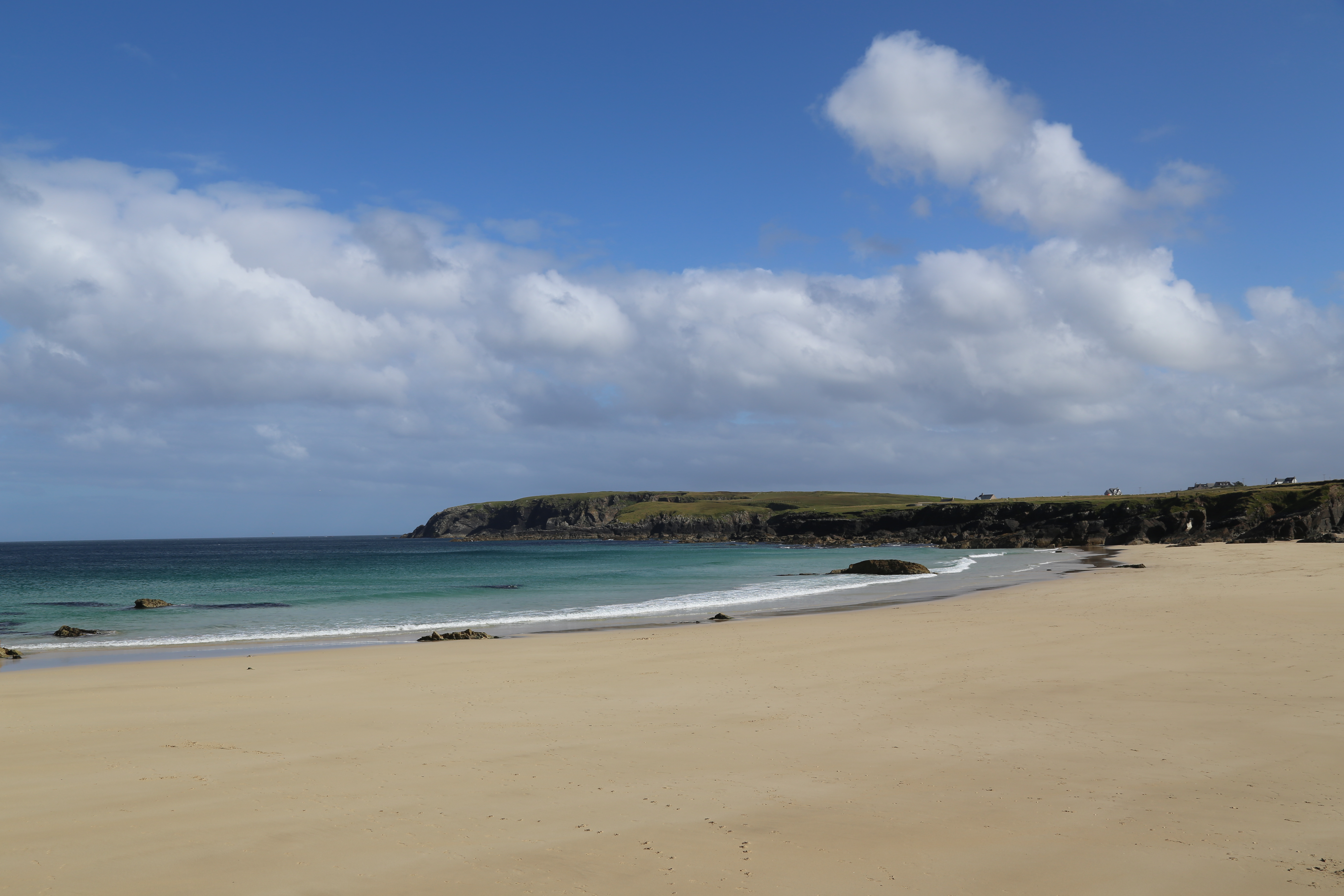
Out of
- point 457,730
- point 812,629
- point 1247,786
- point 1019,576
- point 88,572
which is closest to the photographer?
point 1247,786

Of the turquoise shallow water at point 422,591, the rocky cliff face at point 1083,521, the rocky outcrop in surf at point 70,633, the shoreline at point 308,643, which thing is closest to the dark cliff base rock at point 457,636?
the shoreline at point 308,643

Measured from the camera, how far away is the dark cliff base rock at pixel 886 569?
1839 inches

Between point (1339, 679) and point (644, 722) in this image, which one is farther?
point (1339, 679)

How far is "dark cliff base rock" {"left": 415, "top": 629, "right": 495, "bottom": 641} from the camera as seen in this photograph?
21.6 metres

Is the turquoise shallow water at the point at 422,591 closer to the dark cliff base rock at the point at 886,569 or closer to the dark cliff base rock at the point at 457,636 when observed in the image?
the dark cliff base rock at the point at 886,569

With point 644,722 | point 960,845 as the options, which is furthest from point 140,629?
point 960,845

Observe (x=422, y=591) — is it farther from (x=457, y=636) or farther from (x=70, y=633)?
(x=457, y=636)

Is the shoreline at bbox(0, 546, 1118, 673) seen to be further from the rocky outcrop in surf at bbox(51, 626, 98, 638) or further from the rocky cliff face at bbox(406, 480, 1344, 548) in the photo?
the rocky cliff face at bbox(406, 480, 1344, 548)

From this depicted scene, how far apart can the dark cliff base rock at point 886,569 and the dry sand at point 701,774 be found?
3022cm

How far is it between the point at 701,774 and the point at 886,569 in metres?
42.0

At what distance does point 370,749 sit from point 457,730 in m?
1.26

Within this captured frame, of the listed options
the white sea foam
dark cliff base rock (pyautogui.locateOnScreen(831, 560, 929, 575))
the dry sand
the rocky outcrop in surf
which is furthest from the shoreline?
dark cliff base rock (pyautogui.locateOnScreen(831, 560, 929, 575))

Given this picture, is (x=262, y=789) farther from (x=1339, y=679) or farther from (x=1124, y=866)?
(x=1339, y=679)

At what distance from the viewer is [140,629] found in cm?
2628
